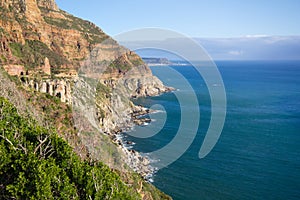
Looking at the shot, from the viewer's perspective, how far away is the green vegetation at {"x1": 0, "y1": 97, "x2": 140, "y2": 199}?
13.5 meters

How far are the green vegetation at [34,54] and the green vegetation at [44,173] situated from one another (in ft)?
Result: 127

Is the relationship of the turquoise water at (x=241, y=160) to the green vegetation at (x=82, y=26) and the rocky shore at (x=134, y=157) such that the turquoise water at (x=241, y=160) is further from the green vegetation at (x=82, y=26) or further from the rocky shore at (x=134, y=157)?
the green vegetation at (x=82, y=26)

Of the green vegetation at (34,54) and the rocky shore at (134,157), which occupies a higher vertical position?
the green vegetation at (34,54)

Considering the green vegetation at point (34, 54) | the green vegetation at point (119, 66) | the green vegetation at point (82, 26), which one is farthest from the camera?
the green vegetation at point (119, 66)

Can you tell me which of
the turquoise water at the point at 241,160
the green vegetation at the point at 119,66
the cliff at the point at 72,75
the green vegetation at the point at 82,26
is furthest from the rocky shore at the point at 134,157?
the green vegetation at the point at 82,26

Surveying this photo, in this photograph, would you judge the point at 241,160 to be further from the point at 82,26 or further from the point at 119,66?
the point at 82,26

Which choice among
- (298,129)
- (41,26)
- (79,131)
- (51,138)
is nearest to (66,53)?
(41,26)

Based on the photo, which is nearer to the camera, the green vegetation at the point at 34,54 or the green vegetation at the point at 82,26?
the green vegetation at the point at 34,54

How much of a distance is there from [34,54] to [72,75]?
343 inches

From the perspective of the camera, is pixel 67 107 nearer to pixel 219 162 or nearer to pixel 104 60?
pixel 219 162

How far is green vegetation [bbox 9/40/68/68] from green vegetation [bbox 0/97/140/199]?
1524 inches

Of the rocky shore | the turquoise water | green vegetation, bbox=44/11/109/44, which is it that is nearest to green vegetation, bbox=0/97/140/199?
the turquoise water

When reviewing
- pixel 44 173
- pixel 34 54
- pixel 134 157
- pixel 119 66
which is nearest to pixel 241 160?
pixel 134 157

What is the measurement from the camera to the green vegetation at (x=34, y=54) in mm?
53938
